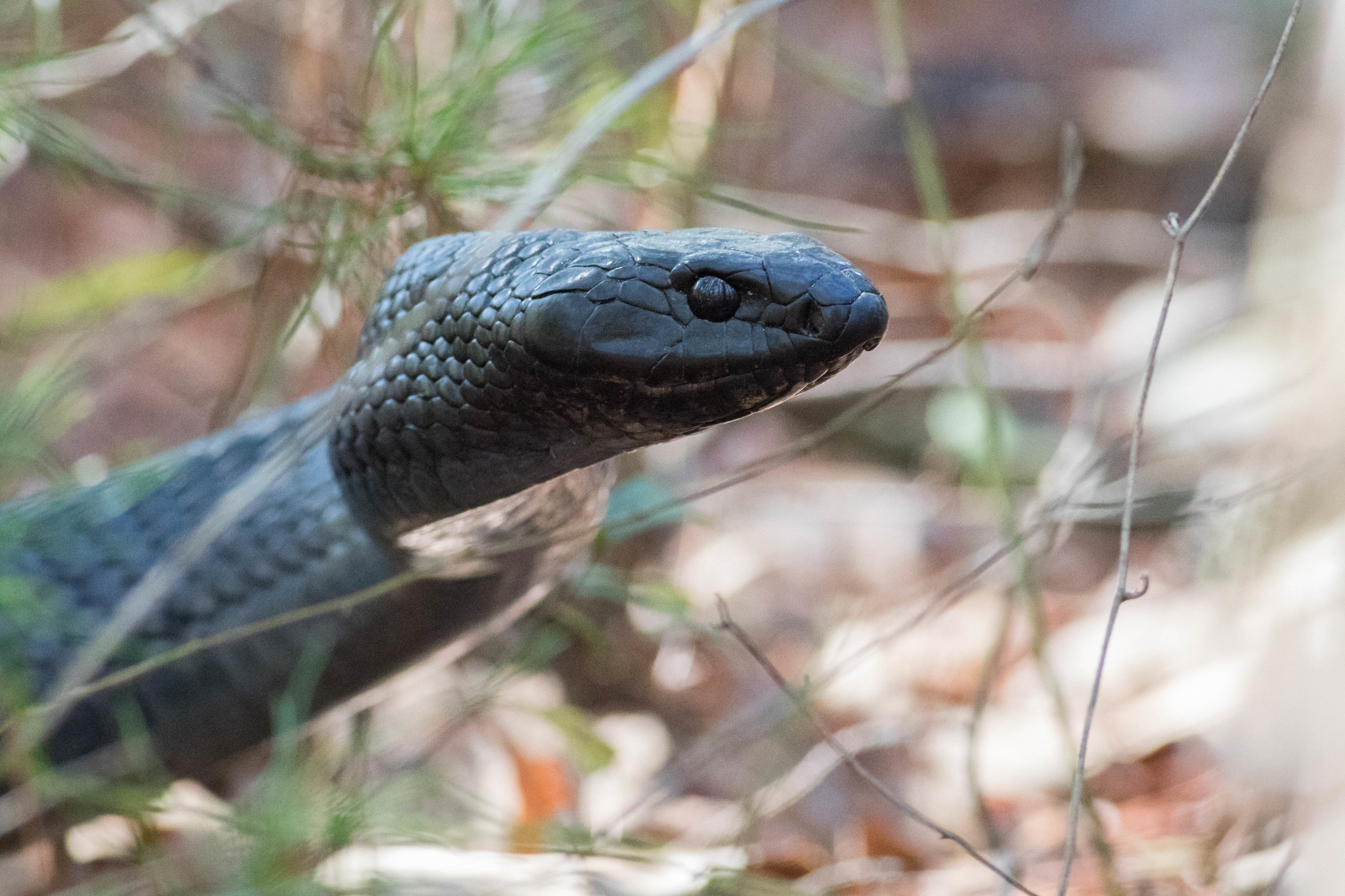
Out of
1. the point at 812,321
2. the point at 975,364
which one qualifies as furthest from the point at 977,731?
the point at 812,321

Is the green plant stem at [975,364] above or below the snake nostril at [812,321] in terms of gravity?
above

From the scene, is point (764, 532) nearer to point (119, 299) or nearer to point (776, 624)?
point (776, 624)

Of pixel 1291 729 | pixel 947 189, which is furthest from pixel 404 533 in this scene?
pixel 947 189

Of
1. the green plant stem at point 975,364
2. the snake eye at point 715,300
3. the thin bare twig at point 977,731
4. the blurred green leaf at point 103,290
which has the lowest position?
the thin bare twig at point 977,731

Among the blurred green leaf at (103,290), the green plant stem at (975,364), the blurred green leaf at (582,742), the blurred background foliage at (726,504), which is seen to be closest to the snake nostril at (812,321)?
the blurred background foliage at (726,504)

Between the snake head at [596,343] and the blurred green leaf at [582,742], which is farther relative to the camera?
the blurred green leaf at [582,742]

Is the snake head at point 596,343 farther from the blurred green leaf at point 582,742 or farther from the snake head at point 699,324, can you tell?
the blurred green leaf at point 582,742
